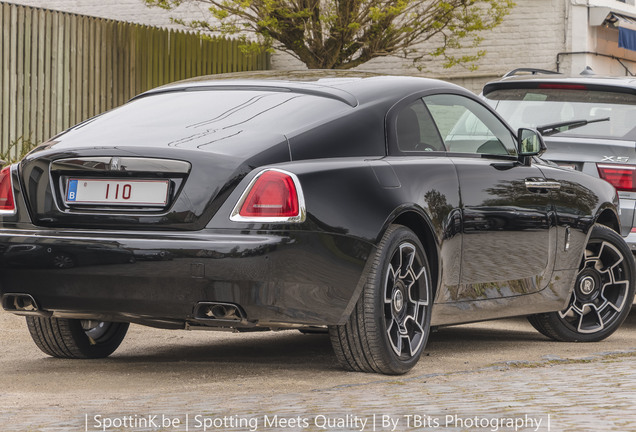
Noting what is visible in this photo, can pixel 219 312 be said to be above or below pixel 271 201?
below

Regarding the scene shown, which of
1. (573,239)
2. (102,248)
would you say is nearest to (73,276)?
(102,248)

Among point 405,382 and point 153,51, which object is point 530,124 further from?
point 153,51

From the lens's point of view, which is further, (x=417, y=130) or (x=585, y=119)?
(x=585, y=119)

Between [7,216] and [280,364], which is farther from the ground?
[7,216]

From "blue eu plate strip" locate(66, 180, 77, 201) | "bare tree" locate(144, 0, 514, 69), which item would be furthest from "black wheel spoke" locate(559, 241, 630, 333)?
"bare tree" locate(144, 0, 514, 69)

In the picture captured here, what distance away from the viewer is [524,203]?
6.97m

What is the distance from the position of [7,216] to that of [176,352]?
1.72 metres

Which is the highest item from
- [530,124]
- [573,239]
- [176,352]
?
[530,124]

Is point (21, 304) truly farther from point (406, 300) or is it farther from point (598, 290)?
point (598, 290)

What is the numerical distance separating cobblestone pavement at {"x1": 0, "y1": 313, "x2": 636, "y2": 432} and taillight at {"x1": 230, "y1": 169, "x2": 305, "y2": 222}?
74 centimetres

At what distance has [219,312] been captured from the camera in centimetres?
541

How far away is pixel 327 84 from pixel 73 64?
16.2 m

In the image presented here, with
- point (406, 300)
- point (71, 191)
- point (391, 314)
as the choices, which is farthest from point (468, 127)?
point (71, 191)

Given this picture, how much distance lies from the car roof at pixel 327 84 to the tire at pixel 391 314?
77cm
